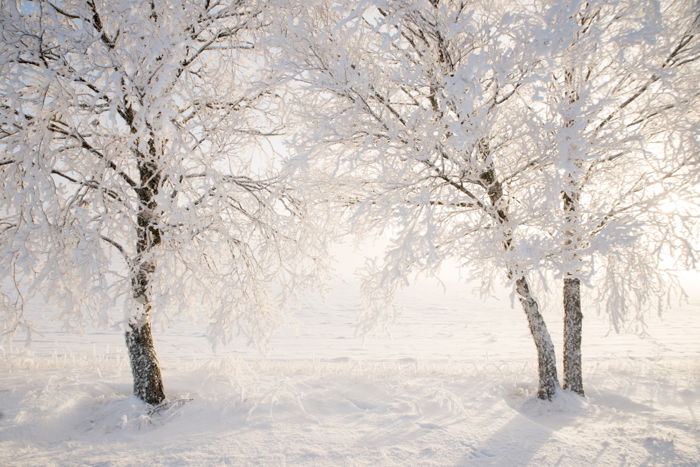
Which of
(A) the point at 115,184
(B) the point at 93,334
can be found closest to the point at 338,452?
(A) the point at 115,184

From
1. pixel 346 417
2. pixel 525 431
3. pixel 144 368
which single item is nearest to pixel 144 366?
pixel 144 368

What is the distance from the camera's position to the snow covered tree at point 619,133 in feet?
12.2

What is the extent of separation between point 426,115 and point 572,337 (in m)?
4.92

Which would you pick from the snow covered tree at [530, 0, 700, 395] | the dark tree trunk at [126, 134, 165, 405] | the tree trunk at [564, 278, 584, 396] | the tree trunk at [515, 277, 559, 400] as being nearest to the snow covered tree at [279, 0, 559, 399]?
the snow covered tree at [530, 0, 700, 395]

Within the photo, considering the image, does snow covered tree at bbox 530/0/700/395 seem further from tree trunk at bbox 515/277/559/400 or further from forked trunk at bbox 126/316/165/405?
forked trunk at bbox 126/316/165/405

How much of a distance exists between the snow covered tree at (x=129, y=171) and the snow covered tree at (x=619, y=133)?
354 cm

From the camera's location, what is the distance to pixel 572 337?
20.5 feet

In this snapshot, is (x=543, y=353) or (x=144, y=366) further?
(x=543, y=353)

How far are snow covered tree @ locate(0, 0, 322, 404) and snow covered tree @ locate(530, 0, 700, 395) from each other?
11.6ft

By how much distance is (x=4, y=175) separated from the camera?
171 inches

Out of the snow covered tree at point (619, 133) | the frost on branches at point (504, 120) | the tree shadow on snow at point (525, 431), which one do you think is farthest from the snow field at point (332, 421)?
the frost on branches at point (504, 120)

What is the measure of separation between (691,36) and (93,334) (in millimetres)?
20561

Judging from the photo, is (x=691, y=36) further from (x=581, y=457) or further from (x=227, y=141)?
(x=227, y=141)

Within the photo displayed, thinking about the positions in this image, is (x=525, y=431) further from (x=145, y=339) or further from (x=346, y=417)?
(x=145, y=339)
